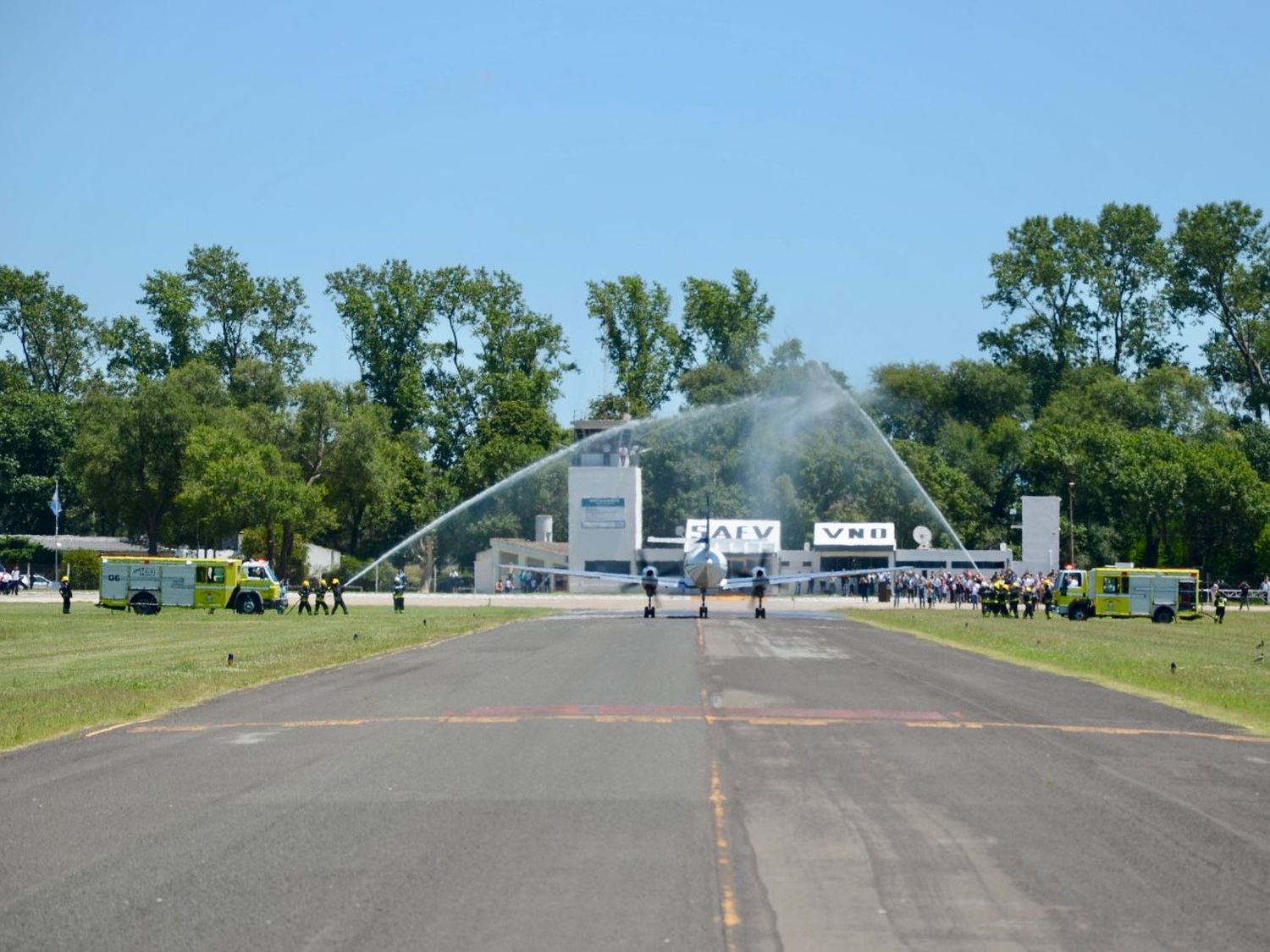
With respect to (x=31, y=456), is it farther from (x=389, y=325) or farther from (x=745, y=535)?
(x=745, y=535)

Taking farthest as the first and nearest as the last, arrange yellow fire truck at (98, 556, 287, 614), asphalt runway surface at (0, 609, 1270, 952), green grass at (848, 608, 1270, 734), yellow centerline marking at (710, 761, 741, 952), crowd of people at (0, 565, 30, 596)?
crowd of people at (0, 565, 30, 596) → yellow fire truck at (98, 556, 287, 614) → green grass at (848, 608, 1270, 734) → asphalt runway surface at (0, 609, 1270, 952) → yellow centerline marking at (710, 761, 741, 952)

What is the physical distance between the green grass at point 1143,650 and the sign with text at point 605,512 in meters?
36.2

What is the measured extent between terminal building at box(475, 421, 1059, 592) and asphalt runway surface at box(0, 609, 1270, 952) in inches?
3068

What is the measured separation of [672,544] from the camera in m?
107

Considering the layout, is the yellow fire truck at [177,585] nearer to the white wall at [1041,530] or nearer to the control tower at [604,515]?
the control tower at [604,515]

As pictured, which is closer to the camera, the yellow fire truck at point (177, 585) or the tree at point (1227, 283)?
the yellow fire truck at point (177, 585)

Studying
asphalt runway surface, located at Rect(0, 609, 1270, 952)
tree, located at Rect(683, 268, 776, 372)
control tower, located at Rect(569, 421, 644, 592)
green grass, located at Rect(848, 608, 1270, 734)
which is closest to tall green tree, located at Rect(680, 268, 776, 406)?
tree, located at Rect(683, 268, 776, 372)

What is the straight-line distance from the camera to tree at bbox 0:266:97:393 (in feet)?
444

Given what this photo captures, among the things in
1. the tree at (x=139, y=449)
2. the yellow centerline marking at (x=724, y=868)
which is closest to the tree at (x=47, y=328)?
the tree at (x=139, y=449)

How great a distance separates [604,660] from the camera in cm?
3353

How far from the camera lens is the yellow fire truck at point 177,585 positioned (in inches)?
2409

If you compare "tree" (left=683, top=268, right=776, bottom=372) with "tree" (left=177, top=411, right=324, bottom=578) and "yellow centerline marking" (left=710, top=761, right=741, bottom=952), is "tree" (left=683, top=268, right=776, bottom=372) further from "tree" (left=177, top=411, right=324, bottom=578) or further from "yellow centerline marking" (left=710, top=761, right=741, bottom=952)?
"yellow centerline marking" (left=710, top=761, right=741, bottom=952)

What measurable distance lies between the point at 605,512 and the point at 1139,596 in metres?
46.7

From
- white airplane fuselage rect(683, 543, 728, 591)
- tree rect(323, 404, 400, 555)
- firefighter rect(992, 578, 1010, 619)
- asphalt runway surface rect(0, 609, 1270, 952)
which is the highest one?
tree rect(323, 404, 400, 555)
